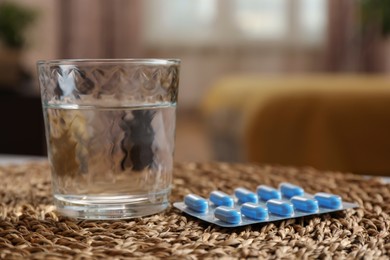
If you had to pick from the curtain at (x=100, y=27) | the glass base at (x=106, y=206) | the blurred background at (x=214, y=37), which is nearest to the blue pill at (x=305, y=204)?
the glass base at (x=106, y=206)

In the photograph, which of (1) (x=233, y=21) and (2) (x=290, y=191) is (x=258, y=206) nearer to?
(2) (x=290, y=191)

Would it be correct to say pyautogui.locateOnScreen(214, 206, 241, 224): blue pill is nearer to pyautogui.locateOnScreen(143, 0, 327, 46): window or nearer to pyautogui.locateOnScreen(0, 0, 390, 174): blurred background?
pyautogui.locateOnScreen(0, 0, 390, 174): blurred background

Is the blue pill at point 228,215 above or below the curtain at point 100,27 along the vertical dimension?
below

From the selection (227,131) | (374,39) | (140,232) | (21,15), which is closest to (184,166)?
(140,232)

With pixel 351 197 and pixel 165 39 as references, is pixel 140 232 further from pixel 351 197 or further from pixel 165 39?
pixel 165 39

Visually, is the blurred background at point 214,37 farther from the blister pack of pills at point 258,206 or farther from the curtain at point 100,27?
the blister pack of pills at point 258,206

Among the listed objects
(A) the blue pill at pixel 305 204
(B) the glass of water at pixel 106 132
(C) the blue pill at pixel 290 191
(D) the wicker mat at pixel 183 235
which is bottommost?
(D) the wicker mat at pixel 183 235

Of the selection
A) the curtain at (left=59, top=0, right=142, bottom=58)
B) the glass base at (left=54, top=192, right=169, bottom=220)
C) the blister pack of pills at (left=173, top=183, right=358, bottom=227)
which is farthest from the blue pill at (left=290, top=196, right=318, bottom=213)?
the curtain at (left=59, top=0, right=142, bottom=58)
